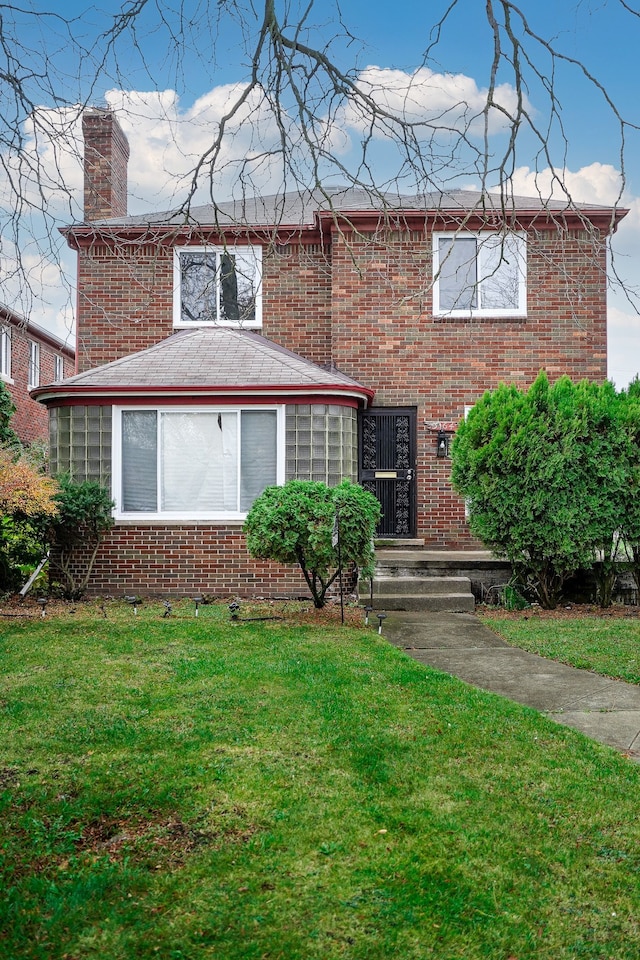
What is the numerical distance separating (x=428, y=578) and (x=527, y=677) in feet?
14.4

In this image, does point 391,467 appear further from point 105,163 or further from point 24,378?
point 24,378

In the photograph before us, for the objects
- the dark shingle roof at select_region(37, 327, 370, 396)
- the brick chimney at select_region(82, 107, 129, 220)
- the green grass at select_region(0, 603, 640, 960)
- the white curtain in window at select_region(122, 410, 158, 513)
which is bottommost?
the green grass at select_region(0, 603, 640, 960)

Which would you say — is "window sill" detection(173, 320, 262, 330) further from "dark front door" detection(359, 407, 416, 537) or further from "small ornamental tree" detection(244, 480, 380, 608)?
"small ornamental tree" detection(244, 480, 380, 608)

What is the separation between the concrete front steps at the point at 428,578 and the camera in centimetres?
1039

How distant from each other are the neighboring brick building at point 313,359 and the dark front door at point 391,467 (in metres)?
0.02

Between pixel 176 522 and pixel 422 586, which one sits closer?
pixel 422 586

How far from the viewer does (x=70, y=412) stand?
11.8 meters

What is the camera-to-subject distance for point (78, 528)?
1145 centimetres

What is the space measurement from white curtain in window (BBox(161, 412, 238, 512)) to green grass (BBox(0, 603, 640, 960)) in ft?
17.9

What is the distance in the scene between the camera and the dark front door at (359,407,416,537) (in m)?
13.5

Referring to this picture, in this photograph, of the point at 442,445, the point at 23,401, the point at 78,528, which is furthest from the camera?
the point at 23,401

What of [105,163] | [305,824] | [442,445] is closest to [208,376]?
[442,445]

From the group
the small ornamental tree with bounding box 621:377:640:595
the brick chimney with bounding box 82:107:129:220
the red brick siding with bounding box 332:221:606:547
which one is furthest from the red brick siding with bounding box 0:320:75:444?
the small ornamental tree with bounding box 621:377:640:595

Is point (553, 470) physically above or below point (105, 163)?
below
